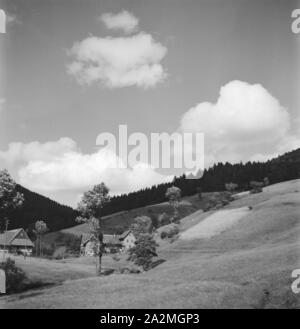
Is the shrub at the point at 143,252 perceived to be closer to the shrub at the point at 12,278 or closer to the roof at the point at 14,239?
the shrub at the point at 12,278

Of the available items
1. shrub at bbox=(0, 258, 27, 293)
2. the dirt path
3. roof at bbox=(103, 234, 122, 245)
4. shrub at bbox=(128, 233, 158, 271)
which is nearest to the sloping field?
shrub at bbox=(128, 233, 158, 271)

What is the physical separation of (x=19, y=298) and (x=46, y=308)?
11657mm

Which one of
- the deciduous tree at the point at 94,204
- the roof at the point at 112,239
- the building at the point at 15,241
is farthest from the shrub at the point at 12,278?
the roof at the point at 112,239

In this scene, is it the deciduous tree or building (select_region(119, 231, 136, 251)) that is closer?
the deciduous tree

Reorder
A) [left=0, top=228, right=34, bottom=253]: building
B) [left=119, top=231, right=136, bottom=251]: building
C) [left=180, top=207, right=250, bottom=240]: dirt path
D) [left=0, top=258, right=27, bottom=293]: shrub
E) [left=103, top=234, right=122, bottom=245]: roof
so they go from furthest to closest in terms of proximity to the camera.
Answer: [left=119, top=231, right=136, bottom=251]: building, [left=103, top=234, right=122, bottom=245]: roof, [left=0, top=228, right=34, bottom=253]: building, [left=180, top=207, right=250, bottom=240]: dirt path, [left=0, top=258, right=27, bottom=293]: shrub

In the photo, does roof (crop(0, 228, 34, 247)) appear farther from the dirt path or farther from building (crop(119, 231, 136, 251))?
the dirt path

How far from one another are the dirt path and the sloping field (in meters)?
9.03

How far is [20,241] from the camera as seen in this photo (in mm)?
160875

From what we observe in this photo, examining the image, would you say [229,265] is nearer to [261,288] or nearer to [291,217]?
[261,288]

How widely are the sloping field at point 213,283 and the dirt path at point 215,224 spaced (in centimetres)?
903

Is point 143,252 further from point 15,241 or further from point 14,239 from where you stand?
point 15,241

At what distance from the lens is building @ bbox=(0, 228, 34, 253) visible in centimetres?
15490

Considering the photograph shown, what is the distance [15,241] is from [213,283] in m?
134
